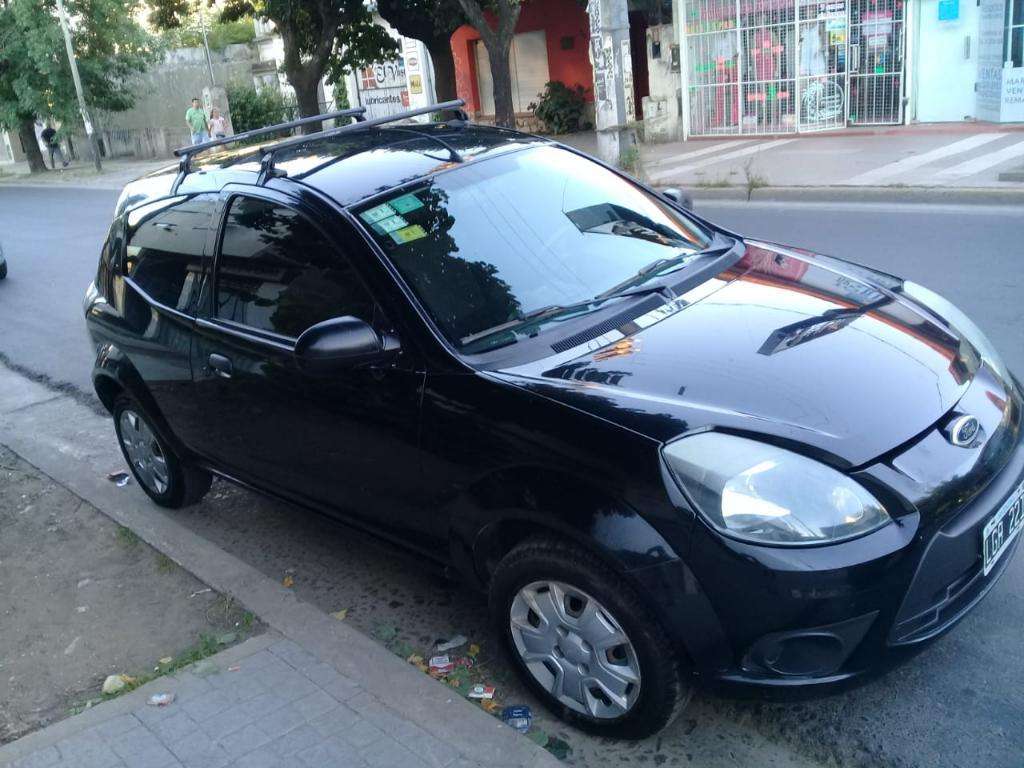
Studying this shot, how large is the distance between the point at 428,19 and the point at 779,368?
20418mm

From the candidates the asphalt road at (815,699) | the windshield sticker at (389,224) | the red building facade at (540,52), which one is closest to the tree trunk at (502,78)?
the red building facade at (540,52)

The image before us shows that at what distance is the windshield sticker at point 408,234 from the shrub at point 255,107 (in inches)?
1151

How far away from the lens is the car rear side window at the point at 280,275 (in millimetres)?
3574

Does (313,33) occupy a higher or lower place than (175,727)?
higher

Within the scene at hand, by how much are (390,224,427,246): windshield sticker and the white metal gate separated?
52.6 ft

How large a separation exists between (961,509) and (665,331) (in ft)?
Result: 3.50

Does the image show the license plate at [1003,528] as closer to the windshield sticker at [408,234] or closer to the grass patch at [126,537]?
the windshield sticker at [408,234]

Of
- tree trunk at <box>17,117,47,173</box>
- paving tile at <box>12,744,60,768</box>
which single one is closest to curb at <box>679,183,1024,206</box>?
paving tile at <box>12,744,60,768</box>

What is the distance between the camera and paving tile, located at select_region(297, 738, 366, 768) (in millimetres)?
2994

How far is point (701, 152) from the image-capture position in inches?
679

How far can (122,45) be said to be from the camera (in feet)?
105

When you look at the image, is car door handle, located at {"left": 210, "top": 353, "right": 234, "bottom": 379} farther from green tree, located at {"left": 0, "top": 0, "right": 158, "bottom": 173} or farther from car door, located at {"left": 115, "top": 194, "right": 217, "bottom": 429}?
green tree, located at {"left": 0, "top": 0, "right": 158, "bottom": 173}

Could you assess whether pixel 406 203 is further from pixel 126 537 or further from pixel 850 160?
pixel 850 160

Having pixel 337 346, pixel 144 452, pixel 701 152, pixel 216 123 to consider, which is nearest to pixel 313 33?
Answer: pixel 216 123
